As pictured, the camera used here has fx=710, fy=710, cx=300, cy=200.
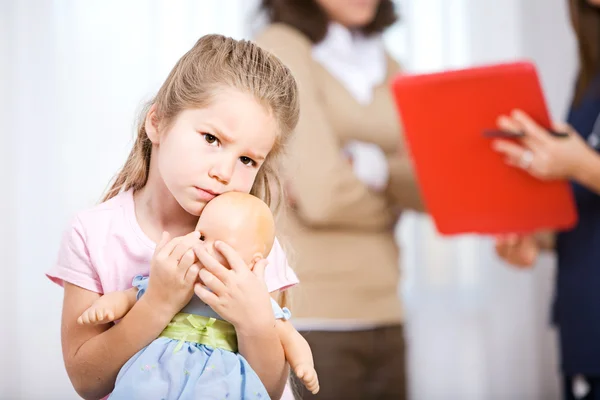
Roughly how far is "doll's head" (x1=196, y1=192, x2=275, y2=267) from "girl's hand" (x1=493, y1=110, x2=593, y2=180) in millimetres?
826

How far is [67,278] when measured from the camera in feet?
1.96

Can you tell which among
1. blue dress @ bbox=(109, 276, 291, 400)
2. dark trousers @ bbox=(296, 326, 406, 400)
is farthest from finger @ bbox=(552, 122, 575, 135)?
blue dress @ bbox=(109, 276, 291, 400)

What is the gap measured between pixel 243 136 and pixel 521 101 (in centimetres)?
84

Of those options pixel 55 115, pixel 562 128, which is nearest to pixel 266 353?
pixel 562 128

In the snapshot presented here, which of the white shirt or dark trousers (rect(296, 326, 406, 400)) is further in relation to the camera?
the white shirt

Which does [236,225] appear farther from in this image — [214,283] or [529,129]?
[529,129]

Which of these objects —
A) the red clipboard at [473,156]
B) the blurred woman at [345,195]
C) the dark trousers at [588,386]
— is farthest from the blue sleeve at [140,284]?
the dark trousers at [588,386]

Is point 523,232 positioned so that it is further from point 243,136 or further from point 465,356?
point 465,356

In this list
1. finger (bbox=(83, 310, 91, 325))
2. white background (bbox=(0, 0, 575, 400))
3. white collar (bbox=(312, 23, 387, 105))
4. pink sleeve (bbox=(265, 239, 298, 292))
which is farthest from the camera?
white background (bbox=(0, 0, 575, 400))

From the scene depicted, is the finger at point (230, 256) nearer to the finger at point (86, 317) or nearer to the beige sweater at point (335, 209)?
the finger at point (86, 317)

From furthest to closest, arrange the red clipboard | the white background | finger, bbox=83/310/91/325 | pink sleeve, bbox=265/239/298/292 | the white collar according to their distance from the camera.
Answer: the white background < the white collar < the red clipboard < pink sleeve, bbox=265/239/298/292 < finger, bbox=83/310/91/325

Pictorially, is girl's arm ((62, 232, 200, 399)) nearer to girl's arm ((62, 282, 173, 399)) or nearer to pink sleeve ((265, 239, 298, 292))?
girl's arm ((62, 282, 173, 399))

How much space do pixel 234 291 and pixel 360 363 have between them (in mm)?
898

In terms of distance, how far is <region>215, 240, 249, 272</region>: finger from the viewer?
0.56m
